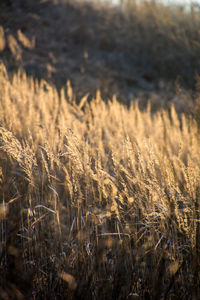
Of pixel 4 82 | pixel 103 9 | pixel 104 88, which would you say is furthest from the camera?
pixel 103 9

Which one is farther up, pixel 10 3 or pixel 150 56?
pixel 10 3

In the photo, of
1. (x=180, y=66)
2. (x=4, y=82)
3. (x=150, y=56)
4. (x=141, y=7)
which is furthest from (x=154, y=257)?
(x=141, y=7)

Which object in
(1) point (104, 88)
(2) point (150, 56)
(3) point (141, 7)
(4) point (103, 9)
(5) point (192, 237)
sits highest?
(4) point (103, 9)

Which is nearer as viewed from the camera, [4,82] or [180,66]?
[4,82]

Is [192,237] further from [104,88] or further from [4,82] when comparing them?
[104,88]

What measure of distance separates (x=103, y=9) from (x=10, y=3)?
4.44 m

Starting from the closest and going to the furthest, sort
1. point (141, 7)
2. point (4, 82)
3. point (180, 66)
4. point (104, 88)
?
point (4, 82)
point (104, 88)
point (180, 66)
point (141, 7)

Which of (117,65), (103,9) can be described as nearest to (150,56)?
(117,65)

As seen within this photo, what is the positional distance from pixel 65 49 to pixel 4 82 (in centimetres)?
608

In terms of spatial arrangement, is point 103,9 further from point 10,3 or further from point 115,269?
point 115,269

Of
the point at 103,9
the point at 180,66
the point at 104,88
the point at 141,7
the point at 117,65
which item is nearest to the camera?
the point at 104,88

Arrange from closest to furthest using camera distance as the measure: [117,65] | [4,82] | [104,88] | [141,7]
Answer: [4,82], [104,88], [117,65], [141,7]

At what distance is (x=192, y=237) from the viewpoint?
1.28m

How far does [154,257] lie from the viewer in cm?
134
